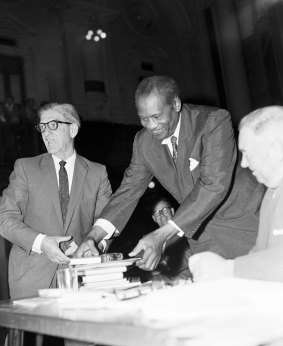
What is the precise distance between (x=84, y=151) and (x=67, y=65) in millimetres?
2802

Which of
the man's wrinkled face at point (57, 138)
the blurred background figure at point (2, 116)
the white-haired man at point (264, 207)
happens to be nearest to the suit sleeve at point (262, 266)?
the white-haired man at point (264, 207)

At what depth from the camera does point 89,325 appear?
1081 millimetres

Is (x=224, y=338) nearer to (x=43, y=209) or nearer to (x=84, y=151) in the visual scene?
(x=43, y=209)

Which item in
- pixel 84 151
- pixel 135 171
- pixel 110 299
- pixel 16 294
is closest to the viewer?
pixel 110 299

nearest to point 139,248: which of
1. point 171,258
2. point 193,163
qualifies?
point 193,163

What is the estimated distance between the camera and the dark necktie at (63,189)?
2761mm

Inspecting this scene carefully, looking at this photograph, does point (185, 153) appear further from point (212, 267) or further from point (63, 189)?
point (212, 267)

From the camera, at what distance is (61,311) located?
1354mm

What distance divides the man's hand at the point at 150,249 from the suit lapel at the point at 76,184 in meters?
0.70

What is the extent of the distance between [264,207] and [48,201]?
55.5 inches

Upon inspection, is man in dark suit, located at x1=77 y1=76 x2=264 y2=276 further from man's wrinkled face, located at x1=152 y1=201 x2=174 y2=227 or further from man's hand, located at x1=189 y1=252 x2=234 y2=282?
man's wrinkled face, located at x1=152 y1=201 x2=174 y2=227

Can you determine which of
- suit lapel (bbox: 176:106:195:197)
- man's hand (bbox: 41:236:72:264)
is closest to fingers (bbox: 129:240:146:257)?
man's hand (bbox: 41:236:72:264)

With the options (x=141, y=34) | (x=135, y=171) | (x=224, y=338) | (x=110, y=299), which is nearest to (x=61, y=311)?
(x=110, y=299)

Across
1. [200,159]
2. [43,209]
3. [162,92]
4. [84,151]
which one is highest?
[84,151]
